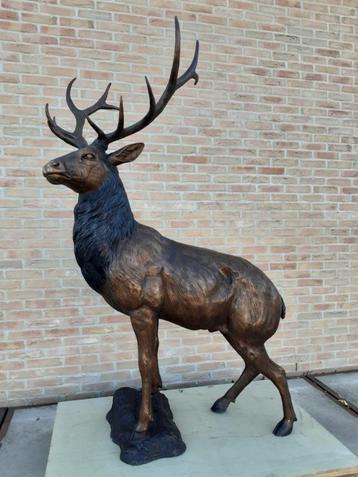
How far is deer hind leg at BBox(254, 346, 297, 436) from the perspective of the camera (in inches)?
69.5

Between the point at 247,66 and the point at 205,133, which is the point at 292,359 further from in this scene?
the point at 247,66

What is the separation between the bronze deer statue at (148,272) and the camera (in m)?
1.59

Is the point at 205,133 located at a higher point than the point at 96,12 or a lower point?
lower

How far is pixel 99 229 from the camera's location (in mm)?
1587

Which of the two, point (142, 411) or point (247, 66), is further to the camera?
point (247, 66)

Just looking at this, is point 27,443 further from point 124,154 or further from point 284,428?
point 124,154

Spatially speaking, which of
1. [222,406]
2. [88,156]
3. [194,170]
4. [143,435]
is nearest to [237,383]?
[222,406]

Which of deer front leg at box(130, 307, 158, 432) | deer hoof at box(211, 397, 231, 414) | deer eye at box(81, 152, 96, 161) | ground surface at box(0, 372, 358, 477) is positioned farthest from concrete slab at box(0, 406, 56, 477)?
deer eye at box(81, 152, 96, 161)

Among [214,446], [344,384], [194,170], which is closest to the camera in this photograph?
[214,446]

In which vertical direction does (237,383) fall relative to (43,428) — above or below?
above

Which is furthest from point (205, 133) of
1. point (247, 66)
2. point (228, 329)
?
point (228, 329)

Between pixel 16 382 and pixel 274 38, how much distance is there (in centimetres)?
316

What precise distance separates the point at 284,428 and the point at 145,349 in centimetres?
79

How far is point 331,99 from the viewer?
3064 millimetres
